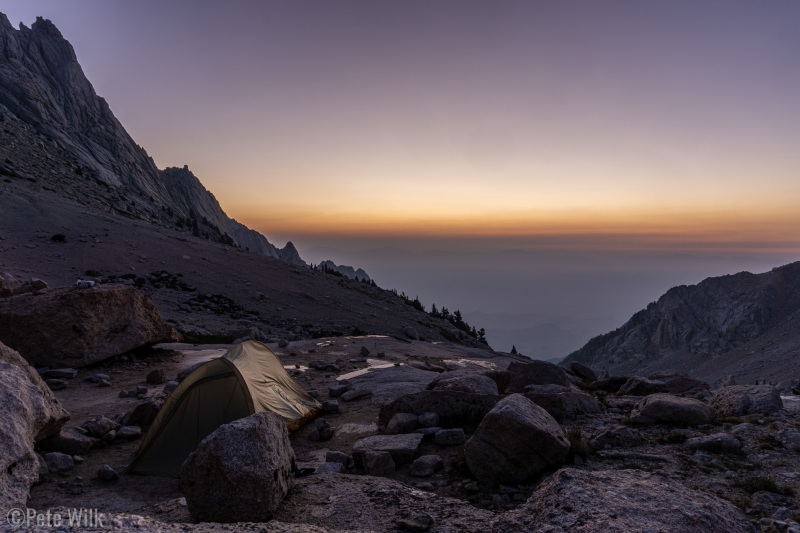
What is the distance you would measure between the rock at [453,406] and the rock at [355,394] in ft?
10.6

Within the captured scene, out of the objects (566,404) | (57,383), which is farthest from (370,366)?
(57,383)

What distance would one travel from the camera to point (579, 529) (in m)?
5.24

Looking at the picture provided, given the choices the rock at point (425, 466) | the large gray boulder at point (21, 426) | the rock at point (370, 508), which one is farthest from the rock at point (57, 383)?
the rock at point (425, 466)

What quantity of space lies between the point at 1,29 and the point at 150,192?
34.0m

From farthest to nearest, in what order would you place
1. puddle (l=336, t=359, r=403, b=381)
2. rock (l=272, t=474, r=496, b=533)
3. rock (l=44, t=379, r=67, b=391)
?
puddle (l=336, t=359, r=403, b=381) < rock (l=44, t=379, r=67, b=391) < rock (l=272, t=474, r=496, b=533)

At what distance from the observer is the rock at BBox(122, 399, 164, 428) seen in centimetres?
1196

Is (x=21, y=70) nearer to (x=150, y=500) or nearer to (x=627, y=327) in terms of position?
(x=150, y=500)

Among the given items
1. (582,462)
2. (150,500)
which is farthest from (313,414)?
(582,462)

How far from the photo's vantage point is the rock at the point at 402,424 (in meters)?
10.6

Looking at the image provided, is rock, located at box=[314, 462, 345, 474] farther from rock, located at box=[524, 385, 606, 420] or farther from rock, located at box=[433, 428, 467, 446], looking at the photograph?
rock, located at box=[524, 385, 606, 420]

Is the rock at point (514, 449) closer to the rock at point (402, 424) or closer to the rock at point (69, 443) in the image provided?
the rock at point (402, 424)

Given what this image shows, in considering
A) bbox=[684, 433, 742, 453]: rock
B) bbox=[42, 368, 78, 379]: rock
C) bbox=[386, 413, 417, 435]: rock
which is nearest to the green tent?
bbox=[386, 413, 417, 435]: rock

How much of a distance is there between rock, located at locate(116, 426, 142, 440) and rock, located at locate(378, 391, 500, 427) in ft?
19.6

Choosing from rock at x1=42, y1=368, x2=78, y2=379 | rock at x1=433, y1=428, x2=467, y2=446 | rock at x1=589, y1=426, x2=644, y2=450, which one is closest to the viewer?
rock at x1=589, y1=426, x2=644, y2=450
